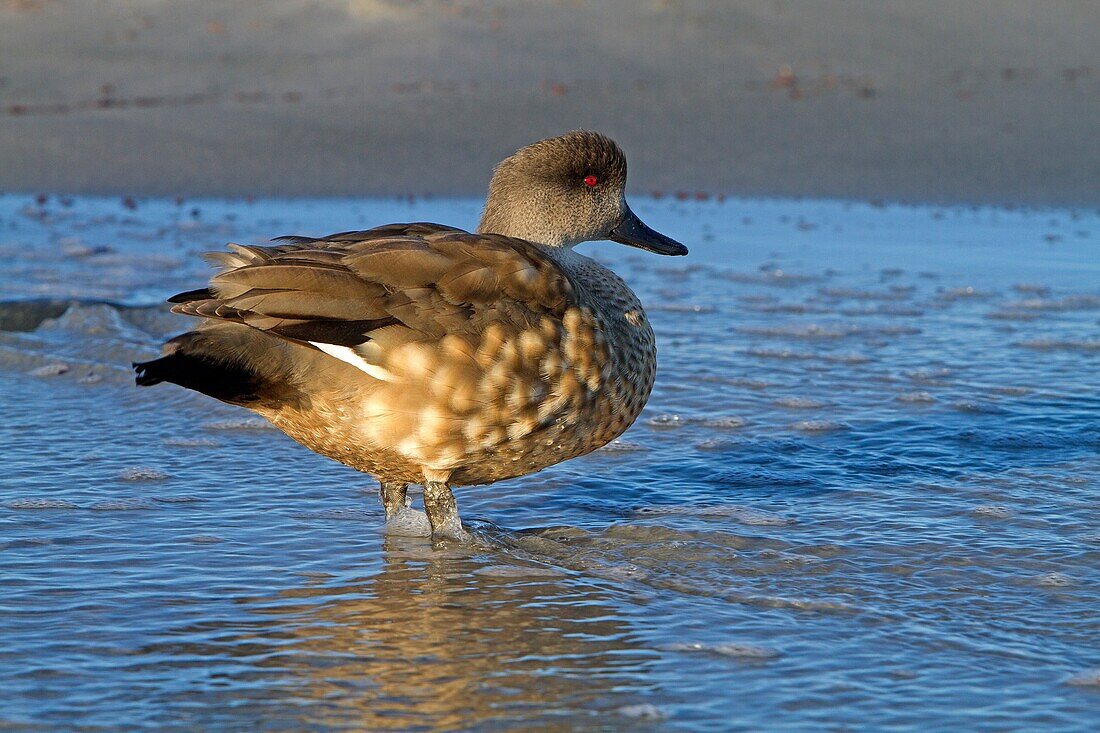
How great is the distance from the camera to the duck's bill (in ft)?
17.5

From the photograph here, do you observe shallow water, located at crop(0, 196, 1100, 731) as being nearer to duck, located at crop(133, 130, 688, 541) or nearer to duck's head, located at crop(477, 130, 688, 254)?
duck, located at crop(133, 130, 688, 541)

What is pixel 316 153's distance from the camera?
12602 millimetres

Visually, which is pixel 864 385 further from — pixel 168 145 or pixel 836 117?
pixel 168 145

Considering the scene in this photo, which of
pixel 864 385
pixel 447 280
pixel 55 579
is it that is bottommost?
pixel 55 579

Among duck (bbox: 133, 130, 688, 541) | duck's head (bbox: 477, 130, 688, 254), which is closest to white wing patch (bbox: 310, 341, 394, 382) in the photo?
duck (bbox: 133, 130, 688, 541)

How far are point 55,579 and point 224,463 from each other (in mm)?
1275

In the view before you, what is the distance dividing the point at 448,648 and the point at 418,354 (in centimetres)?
92

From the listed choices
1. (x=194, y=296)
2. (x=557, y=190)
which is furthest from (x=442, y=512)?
(x=557, y=190)

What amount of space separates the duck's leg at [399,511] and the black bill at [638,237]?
52.1 inches

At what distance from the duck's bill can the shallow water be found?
723 millimetres

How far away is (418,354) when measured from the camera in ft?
13.4

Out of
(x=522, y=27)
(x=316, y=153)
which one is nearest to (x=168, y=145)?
(x=316, y=153)

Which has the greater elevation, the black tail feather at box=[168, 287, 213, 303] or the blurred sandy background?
the blurred sandy background

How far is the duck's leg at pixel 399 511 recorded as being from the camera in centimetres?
454
